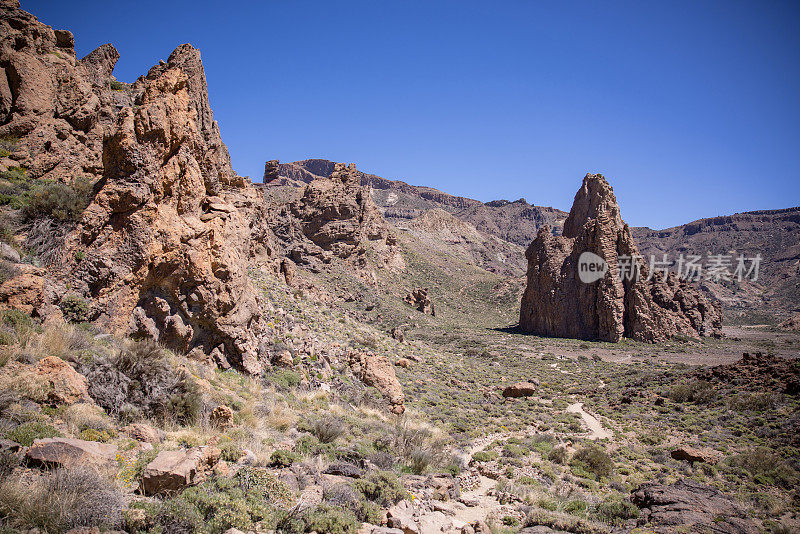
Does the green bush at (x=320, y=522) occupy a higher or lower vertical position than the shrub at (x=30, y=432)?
lower

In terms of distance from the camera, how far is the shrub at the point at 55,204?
7648 mm

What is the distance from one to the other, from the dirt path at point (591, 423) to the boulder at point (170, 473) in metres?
14.0

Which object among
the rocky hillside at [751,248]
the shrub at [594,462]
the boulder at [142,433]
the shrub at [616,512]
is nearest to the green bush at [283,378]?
the boulder at [142,433]

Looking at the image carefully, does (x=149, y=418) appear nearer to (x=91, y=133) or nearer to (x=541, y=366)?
(x=91, y=133)

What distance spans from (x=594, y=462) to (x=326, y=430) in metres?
7.84

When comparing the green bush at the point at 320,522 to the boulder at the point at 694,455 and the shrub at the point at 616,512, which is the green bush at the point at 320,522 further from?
the boulder at the point at 694,455

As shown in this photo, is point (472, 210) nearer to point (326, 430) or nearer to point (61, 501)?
point (326, 430)

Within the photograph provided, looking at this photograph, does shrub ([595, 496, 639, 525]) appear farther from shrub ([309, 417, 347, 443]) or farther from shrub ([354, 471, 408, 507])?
shrub ([309, 417, 347, 443])

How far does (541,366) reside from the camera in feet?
92.5

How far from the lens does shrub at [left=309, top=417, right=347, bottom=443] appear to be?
8039 mm

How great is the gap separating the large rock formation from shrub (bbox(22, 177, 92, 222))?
143ft

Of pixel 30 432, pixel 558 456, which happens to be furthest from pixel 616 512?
pixel 30 432

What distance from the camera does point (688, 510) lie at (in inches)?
254

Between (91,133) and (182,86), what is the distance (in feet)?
14.4
